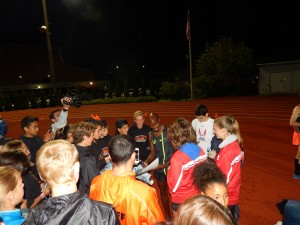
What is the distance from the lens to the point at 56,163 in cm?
177

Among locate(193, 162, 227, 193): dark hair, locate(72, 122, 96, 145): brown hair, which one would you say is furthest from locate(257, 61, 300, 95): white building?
locate(193, 162, 227, 193): dark hair

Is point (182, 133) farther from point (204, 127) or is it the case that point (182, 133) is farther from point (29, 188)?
point (204, 127)

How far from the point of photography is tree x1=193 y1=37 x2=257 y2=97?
1116 inches

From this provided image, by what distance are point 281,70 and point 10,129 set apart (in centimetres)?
2452

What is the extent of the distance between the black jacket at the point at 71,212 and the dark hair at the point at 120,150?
2.32ft

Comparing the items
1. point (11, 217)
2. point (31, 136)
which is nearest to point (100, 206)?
point (11, 217)

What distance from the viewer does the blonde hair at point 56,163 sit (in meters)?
1.76

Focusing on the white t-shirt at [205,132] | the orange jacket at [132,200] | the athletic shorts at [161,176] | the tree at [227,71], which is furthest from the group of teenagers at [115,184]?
the tree at [227,71]

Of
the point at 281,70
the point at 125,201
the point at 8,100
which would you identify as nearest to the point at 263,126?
the point at 125,201

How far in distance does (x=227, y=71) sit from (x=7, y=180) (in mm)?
28810

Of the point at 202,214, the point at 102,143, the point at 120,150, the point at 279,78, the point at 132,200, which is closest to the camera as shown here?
the point at 202,214

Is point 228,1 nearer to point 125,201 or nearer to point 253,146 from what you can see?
point 253,146

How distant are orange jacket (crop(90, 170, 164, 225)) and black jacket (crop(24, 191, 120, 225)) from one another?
483 mm

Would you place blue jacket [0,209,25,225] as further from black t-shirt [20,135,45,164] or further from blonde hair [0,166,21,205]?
black t-shirt [20,135,45,164]
